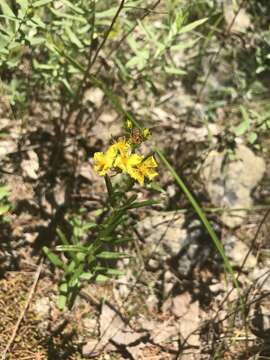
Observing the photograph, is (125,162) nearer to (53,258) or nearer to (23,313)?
(53,258)

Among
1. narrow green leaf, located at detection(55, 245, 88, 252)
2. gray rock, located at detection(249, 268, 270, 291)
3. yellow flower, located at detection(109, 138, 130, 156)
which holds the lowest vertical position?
gray rock, located at detection(249, 268, 270, 291)

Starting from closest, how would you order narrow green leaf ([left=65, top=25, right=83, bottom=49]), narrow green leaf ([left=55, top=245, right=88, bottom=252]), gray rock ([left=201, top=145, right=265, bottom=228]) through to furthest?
narrow green leaf ([left=55, top=245, right=88, bottom=252])
narrow green leaf ([left=65, top=25, right=83, bottom=49])
gray rock ([left=201, top=145, right=265, bottom=228])

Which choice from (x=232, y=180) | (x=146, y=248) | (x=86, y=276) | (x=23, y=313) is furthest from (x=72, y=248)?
(x=232, y=180)

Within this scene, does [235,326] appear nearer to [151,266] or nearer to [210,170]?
[151,266]

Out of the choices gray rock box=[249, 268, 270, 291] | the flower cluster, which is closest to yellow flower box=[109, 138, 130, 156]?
the flower cluster

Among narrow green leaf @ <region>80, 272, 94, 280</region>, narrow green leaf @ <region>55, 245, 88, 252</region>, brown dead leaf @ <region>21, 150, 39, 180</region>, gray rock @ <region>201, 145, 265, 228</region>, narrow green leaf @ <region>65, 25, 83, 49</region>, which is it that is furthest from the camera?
gray rock @ <region>201, 145, 265, 228</region>

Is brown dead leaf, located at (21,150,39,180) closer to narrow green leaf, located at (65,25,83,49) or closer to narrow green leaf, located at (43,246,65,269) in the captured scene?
narrow green leaf, located at (43,246,65,269)

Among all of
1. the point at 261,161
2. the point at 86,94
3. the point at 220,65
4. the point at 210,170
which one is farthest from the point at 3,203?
the point at 220,65

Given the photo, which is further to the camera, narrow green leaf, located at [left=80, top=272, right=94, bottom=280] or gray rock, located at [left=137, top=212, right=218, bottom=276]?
gray rock, located at [left=137, top=212, right=218, bottom=276]
